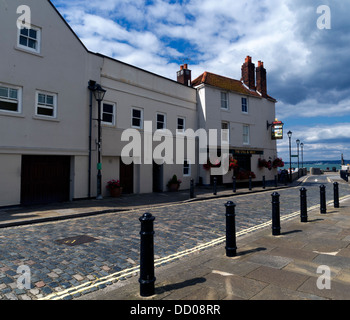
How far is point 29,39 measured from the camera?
11914mm

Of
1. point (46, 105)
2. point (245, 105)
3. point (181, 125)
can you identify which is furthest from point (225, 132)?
point (46, 105)

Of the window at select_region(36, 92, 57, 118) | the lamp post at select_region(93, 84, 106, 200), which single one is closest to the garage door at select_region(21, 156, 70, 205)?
the lamp post at select_region(93, 84, 106, 200)

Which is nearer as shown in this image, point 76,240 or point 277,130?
point 76,240

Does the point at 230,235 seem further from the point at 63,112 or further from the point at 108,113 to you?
the point at 108,113

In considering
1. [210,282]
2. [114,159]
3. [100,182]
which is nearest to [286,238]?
[210,282]

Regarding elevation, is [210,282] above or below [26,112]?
below

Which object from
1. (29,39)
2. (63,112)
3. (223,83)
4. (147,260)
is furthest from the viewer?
(223,83)

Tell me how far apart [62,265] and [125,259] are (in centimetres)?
110

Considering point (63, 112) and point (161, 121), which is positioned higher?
point (161, 121)

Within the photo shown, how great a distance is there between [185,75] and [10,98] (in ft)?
52.0

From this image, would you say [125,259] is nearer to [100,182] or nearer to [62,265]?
[62,265]

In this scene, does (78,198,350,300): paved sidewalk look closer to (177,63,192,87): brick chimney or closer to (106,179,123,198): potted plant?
(106,179,123,198): potted plant

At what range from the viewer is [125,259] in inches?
193
